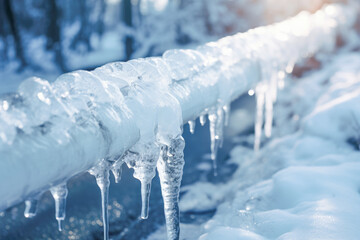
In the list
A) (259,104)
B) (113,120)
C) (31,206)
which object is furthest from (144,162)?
(259,104)

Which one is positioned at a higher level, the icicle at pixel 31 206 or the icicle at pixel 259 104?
the icicle at pixel 31 206

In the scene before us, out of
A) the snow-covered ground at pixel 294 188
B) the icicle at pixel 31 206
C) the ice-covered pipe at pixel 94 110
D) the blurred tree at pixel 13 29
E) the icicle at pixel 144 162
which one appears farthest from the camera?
the blurred tree at pixel 13 29

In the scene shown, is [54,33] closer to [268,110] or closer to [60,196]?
[268,110]

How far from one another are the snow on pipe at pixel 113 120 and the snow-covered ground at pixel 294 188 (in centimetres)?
52

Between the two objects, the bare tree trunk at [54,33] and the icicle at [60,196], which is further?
the bare tree trunk at [54,33]

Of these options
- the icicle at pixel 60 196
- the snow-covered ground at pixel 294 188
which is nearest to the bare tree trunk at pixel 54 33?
the snow-covered ground at pixel 294 188

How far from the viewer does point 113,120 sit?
1.63 meters

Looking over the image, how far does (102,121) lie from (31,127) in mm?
320

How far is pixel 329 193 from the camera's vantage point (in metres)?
2.39

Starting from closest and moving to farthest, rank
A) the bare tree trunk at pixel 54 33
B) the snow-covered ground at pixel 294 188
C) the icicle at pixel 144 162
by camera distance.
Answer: the icicle at pixel 144 162 → the snow-covered ground at pixel 294 188 → the bare tree trunk at pixel 54 33

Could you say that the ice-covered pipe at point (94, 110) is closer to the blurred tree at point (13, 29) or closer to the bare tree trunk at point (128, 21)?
the bare tree trunk at point (128, 21)

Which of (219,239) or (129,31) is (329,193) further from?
(129,31)

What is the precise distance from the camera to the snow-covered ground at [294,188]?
208 cm

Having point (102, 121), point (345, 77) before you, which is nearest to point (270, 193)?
point (102, 121)
